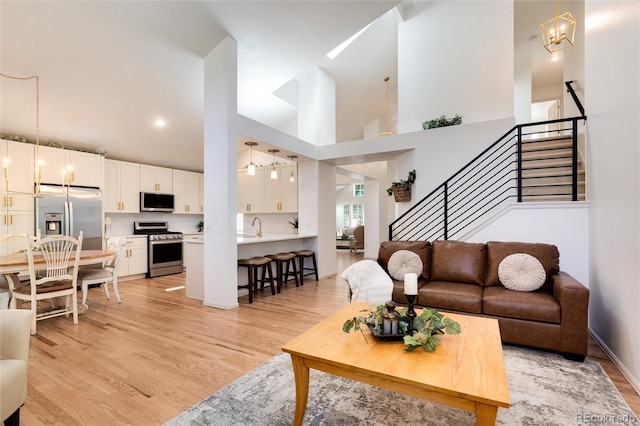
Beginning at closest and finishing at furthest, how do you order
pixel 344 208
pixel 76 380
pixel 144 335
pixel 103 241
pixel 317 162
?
pixel 76 380
pixel 144 335
pixel 103 241
pixel 317 162
pixel 344 208

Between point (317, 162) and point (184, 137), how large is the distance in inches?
113

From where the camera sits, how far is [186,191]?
285 inches

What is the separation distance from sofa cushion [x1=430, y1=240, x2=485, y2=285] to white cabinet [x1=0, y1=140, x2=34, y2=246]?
233 inches

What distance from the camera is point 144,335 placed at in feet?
9.98

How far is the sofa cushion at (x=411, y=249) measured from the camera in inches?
140

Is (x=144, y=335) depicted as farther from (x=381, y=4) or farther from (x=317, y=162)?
(x=381, y=4)

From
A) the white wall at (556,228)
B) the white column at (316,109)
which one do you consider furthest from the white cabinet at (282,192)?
the white wall at (556,228)

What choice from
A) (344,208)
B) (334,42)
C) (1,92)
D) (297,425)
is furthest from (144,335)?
(344,208)

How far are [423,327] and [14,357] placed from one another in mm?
2263

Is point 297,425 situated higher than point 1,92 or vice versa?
point 1,92

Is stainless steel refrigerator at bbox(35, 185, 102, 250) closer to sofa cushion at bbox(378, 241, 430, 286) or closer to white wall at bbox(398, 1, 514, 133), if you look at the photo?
sofa cushion at bbox(378, 241, 430, 286)

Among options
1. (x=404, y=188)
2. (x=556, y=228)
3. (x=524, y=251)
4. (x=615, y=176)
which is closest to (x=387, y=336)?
(x=524, y=251)

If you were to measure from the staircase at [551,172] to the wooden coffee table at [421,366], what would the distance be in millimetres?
3410

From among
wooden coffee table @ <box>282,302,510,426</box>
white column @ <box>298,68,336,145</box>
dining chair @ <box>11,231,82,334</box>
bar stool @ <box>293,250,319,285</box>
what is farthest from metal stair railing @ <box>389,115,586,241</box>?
dining chair @ <box>11,231,82,334</box>
